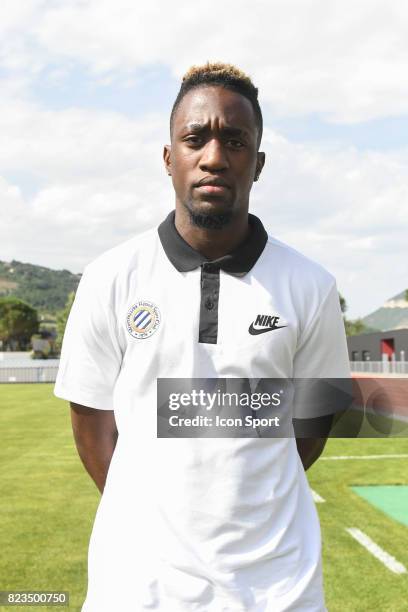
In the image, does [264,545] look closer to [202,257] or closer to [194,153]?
[202,257]

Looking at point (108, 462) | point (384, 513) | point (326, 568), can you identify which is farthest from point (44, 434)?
point (108, 462)

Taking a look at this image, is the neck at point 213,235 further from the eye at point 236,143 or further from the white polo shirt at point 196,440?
the eye at point 236,143

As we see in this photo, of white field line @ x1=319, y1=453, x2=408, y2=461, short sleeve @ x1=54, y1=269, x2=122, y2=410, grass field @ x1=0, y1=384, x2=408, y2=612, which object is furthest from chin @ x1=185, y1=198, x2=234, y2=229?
white field line @ x1=319, y1=453, x2=408, y2=461

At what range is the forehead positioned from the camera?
2254 mm

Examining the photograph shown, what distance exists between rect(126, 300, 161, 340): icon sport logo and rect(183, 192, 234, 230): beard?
0.31m

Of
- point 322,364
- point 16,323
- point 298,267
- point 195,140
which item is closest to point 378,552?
point 322,364

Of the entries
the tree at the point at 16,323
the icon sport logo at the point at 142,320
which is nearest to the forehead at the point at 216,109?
the icon sport logo at the point at 142,320

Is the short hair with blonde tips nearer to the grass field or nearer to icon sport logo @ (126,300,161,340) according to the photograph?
icon sport logo @ (126,300,161,340)

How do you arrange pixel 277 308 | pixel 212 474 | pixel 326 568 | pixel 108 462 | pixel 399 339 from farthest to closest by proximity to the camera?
pixel 399 339, pixel 326 568, pixel 108 462, pixel 277 308, pixel 212 474

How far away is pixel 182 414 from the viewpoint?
7.17 ft

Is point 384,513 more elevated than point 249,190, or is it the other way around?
point 249,190

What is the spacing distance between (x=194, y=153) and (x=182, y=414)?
0.80 meters

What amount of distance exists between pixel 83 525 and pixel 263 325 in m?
6.64

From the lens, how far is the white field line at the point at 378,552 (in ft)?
21.5
